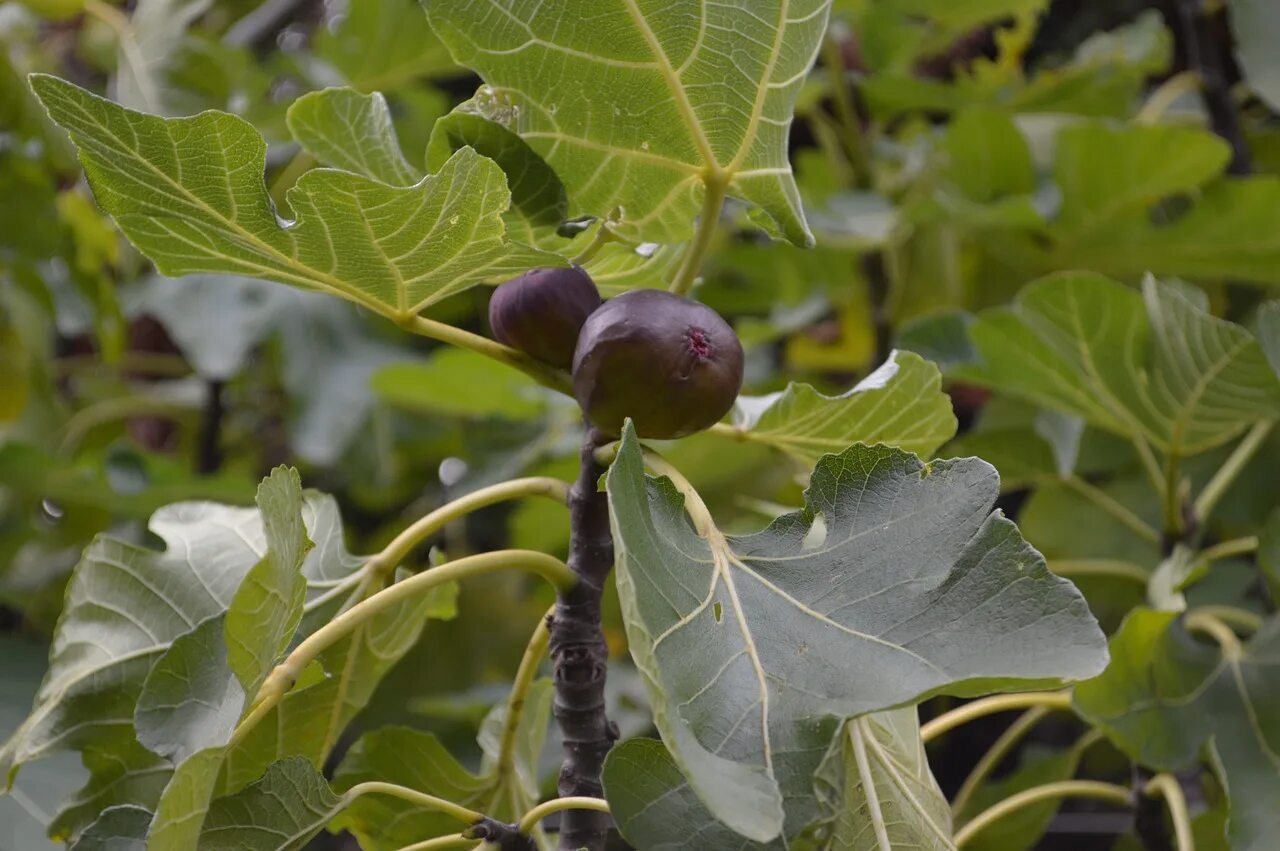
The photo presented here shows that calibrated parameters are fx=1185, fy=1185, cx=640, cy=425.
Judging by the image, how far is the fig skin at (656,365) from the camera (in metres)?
0.52

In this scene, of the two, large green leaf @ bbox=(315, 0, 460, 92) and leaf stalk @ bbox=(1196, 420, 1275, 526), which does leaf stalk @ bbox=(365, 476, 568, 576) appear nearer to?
leaf stalk @ bbox=(1196, 420, 1275, 526)

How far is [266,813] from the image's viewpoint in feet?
1.74

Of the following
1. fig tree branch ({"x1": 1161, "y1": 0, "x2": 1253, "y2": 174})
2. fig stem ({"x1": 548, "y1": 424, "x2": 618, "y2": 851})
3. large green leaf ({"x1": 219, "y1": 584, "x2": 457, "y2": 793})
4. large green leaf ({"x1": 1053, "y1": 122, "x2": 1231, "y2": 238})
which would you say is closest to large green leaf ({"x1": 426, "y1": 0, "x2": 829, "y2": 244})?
fig stem ({"x1": 548, "y1": 424, "x2": 618, "y2": 851})

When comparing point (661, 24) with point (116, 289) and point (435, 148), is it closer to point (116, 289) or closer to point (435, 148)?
point (435, 148)

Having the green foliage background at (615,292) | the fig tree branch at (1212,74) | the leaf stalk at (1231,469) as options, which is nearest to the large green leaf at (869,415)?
the green foliage background at (615,292)

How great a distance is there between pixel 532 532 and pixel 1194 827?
30.1 inches

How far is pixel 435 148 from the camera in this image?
0.58 meters

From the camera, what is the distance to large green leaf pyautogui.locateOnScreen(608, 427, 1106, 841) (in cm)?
43

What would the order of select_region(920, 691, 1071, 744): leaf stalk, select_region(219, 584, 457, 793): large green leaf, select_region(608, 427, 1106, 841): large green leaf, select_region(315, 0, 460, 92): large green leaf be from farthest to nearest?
select_region(315, 0, 460, 92): large green leaf
select_region(920, 691, 1071, 744): leaf stalk
select_region(219, 584, 457, 793): large green leaf
select_region(608, 427, 1106, 841): large green leaf

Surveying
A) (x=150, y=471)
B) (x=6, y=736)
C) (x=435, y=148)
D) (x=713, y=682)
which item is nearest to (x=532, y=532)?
(x=150, y=471)

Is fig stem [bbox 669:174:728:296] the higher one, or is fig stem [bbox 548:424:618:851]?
fig stem [bbox 669:174:728:296]

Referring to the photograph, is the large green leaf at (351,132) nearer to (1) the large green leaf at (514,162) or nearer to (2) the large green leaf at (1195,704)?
(1) the large green leaf at (514,162)

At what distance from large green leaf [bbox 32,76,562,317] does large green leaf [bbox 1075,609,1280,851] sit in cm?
48

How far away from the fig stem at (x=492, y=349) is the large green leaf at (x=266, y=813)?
211 millimetres
